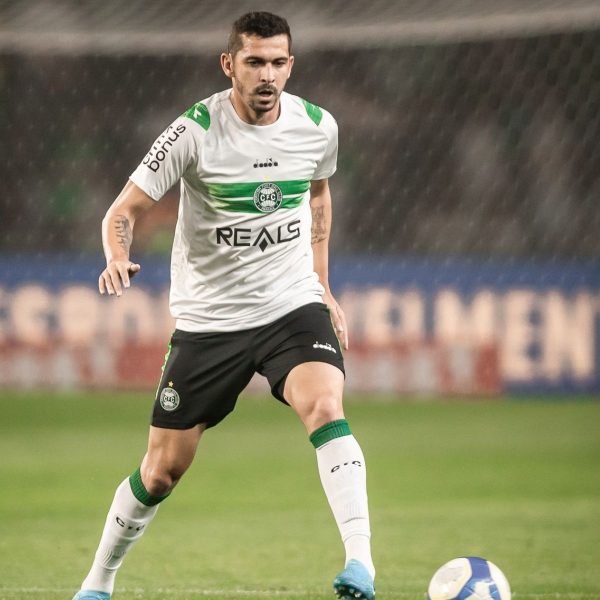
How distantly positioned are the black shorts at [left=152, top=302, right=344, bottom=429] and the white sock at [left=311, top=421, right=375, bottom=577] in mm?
355

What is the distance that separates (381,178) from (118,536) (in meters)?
12.4

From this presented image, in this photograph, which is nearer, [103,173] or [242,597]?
[242,597]

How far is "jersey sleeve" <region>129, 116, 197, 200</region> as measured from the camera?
4.87 metres

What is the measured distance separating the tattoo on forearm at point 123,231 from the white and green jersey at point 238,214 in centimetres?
19

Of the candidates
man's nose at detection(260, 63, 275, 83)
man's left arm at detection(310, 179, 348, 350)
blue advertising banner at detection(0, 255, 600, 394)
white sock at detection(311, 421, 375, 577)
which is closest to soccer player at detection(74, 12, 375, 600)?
man's nose at detection(260, 63, 275, 83)

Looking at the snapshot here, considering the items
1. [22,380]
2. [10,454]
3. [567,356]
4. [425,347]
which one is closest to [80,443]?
[10,454]

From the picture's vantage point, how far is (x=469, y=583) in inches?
173

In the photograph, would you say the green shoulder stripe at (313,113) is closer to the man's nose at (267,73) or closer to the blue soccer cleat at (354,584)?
the man's nose at (267,73)

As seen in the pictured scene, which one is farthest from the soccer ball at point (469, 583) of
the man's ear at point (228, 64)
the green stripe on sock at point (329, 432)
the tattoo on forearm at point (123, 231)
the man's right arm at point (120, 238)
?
the man's ear at point (228, 64)

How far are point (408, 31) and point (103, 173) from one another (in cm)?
427

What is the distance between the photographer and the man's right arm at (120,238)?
4.47 metres

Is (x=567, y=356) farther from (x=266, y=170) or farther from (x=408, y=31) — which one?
(x=266, y=170)

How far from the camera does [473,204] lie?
16891 mm

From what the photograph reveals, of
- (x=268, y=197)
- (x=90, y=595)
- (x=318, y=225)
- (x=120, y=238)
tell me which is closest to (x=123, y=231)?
(x=120, y=238)
